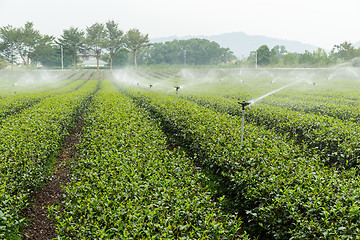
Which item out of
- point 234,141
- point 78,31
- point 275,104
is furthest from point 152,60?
point 234,141

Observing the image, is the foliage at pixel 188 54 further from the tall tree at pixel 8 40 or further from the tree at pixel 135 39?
the tall tree at pixel 8 40

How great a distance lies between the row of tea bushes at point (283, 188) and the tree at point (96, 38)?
70174mm

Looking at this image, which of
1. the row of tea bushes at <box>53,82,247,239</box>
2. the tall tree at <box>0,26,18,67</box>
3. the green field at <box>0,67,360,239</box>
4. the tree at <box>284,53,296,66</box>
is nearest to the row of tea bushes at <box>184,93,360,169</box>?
the green field at <box>0,67,360,239</box>

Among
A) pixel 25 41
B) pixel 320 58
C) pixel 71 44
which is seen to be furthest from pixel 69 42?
pixel 320 58

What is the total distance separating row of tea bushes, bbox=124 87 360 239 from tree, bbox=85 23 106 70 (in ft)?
230

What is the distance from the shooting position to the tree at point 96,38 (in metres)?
69.9

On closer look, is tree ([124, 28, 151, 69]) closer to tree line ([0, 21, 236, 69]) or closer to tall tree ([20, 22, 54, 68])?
tree line ([0, 21, 236, 69])

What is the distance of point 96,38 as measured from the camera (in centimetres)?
7400

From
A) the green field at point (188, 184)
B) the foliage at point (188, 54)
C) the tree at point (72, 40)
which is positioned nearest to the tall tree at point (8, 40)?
the tree at point (72, 40)

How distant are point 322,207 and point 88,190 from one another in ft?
10.3

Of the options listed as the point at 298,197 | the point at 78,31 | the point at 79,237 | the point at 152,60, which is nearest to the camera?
the point at 79,237

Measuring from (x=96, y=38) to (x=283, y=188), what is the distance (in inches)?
3085

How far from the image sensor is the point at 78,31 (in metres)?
71.6

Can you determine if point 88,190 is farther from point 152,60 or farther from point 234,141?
point 152,60
